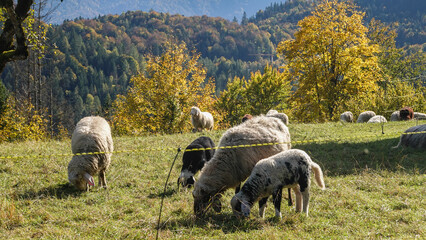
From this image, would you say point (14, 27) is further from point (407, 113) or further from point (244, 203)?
point (407, 113)

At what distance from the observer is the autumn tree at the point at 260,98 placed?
5428cm

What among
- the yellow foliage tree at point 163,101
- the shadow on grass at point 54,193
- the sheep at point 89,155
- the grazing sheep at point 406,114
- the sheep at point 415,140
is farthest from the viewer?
the yellow foliage tree at point 163,101

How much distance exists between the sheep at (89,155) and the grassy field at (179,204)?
0.40 meters

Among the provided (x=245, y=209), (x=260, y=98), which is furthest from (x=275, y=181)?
(x=260, y=98)

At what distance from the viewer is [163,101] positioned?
97.0 ft

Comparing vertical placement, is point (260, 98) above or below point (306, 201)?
above

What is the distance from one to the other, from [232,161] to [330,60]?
23.6m

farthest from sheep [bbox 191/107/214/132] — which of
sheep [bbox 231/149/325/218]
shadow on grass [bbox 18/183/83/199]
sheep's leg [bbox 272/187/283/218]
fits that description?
sheep's leg [bbox 272/187/283/218]

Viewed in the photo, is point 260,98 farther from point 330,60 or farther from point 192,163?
point 192,163

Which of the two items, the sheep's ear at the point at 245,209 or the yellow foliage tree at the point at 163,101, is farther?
the yellow foliage tree at the point at 163,101

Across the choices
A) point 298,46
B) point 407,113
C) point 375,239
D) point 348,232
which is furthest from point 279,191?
point 298,46

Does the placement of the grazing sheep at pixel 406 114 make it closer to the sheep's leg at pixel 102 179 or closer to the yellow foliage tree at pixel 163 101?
the yellow foliage tree at pixel 163 101

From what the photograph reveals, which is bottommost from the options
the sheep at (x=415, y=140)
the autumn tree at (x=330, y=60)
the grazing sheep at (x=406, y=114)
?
the sheep at (x=415, y=140)

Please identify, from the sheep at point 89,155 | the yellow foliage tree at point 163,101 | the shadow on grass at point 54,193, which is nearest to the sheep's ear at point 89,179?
the sheep at point 89,155
